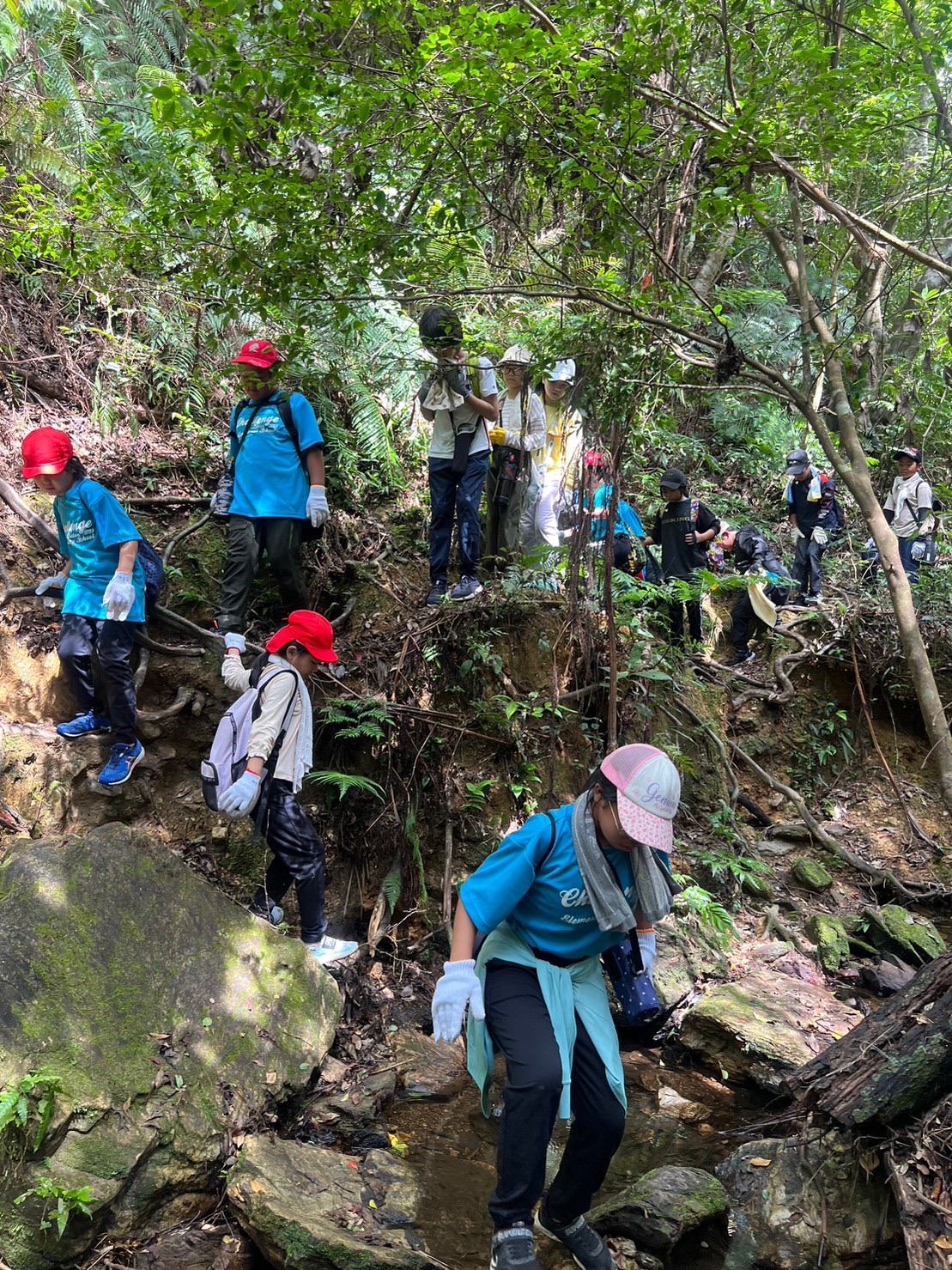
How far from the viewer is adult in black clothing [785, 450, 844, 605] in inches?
403

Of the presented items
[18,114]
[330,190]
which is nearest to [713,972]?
[330,190]

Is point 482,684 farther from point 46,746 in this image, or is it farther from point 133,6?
point 133,6

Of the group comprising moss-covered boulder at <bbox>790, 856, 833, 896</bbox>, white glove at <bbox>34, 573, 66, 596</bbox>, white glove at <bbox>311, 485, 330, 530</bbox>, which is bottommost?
moss-covered boulder at <bbox>790, 856, 833, 896</bbox>

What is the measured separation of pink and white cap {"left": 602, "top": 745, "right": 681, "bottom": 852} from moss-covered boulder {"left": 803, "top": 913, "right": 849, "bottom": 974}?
166 inches

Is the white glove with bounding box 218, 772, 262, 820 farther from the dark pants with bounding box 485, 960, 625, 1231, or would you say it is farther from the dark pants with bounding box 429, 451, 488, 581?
the dark pants with bounding box 429, 451, 488, 581

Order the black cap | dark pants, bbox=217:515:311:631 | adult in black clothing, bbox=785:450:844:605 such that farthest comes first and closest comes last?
1. adult in black clothing, bbox=785:450:844:605
2. the black cap
3. dark pants, bbox=217:515:311:631

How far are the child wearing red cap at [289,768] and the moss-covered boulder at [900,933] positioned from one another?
4.35 meters

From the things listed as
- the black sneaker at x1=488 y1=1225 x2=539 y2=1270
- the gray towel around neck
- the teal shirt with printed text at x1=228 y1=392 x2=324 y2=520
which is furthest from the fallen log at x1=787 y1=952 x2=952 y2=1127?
the teal shirt with printed text at x1=228 y1=392 x2=324 y2=520

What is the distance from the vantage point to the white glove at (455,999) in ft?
9.75

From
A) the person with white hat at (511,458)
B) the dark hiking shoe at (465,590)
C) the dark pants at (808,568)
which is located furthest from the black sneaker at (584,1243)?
the dark pants at (808,568)

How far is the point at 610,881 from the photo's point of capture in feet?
9.74

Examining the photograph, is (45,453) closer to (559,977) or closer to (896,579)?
(559,977)

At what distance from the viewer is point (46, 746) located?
5578 millimetres

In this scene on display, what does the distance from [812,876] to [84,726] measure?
235 inches
